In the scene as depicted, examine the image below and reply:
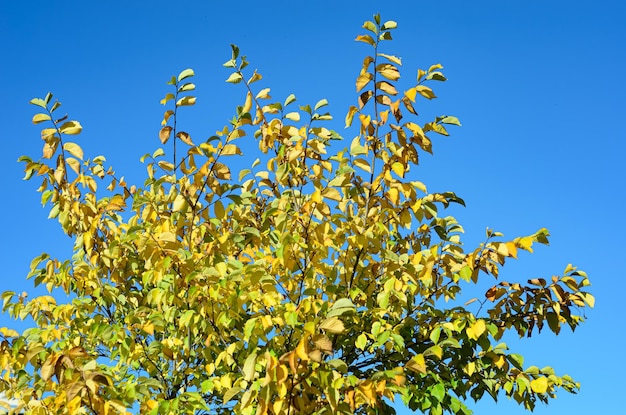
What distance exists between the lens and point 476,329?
→ 423 cm

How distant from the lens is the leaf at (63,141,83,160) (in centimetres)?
432

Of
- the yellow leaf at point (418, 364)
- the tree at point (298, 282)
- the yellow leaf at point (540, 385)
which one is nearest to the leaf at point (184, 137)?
the tree at point (298, 282)

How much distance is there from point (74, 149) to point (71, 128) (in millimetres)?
138

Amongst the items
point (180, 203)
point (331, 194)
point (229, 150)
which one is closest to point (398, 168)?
point (331, 194)

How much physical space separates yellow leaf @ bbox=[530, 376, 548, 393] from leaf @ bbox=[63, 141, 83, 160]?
3.34 m

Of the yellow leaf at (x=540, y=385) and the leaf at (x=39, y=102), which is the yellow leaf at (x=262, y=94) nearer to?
the leaf at (x=39, y=102)

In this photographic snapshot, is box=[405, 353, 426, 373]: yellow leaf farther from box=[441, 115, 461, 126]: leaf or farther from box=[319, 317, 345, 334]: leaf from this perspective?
box=[441, 115, 461, 126]: leaf

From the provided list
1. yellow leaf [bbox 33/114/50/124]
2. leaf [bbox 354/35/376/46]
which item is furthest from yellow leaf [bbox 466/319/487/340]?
yellow leaf [bbox 33/114/50/124]

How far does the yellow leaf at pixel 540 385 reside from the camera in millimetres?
4359

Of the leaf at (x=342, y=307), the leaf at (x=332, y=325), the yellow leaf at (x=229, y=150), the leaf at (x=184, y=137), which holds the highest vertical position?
the leaf at (x=184, y=137)

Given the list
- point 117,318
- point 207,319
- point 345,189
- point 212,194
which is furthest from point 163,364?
point 345,189

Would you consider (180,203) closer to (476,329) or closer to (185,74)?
(185,74)

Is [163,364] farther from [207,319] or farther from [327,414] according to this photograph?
→ [327,414]

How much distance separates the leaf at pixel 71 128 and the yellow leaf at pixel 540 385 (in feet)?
11.3
